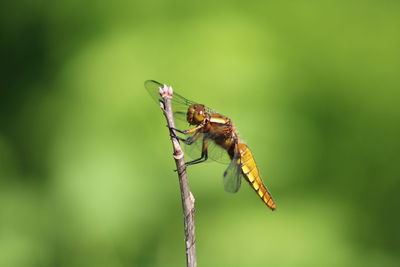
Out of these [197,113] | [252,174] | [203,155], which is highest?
[197,113]

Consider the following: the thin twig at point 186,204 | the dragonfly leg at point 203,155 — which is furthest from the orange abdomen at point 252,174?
the thin twig at point 186,204

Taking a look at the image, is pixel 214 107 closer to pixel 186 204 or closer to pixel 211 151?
pixel 211 151

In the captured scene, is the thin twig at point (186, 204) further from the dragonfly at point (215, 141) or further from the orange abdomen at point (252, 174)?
the orange abdomen at point (252, 174)

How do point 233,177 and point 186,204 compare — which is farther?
point 233,177

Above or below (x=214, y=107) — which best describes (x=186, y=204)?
below

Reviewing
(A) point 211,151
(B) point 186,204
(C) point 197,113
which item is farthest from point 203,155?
(B) point 186,204

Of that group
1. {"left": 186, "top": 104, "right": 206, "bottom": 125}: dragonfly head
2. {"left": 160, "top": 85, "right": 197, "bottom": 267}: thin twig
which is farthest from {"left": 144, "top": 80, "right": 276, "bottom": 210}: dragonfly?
{"left": 160, "top": 85, "right": 197, "bottom": 267}: thin twig

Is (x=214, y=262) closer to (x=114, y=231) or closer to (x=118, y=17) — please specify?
(x=114, y=231)
